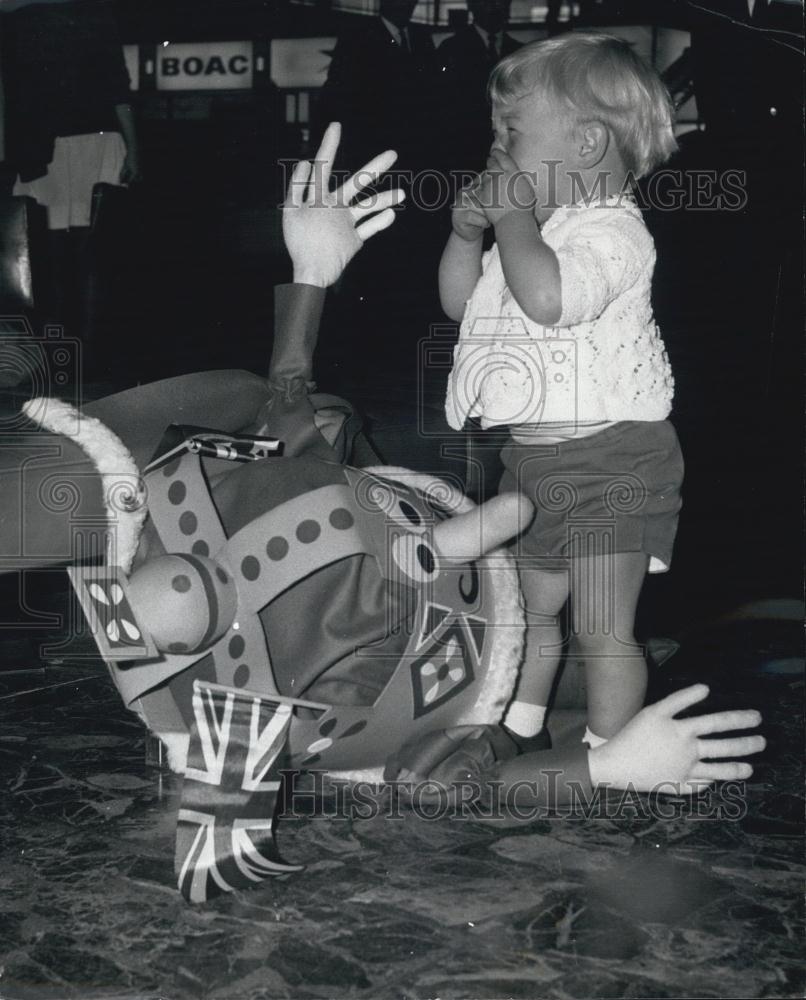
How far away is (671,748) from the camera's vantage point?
722 mm

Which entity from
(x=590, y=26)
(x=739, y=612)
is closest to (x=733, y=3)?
(x=590, y=26)

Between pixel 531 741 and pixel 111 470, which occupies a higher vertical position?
pixel 111 470

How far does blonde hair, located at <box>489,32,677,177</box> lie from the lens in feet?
2.48

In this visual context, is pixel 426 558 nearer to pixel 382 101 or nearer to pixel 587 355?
pixel 587 355

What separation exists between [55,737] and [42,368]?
1.72 feet

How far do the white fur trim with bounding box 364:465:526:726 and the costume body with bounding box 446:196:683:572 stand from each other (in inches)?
3.1

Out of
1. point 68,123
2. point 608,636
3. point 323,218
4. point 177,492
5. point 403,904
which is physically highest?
point 68,123

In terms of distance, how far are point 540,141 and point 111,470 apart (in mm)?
355

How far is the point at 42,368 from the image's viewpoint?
4.23ft

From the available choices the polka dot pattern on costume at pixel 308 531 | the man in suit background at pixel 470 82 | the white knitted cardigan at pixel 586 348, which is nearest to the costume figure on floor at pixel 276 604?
the polka dot pattern on costume at pixel 308 531
